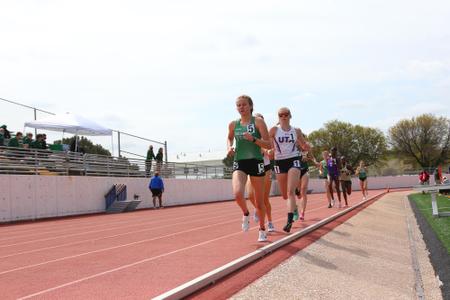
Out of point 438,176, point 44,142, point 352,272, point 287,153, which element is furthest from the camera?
point 438,176

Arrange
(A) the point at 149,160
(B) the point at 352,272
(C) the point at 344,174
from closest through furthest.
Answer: (B) the point at 352,272 < (C) the point at 344,174 < (A) the point at 149,160

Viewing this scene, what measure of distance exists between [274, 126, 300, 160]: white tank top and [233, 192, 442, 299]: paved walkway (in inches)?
60.4

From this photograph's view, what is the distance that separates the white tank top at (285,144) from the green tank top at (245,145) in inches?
68.8

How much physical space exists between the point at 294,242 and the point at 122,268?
291cm

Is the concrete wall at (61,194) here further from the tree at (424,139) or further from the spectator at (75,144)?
the tree at (424,139)

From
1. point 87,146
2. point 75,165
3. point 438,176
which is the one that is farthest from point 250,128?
point 438,176

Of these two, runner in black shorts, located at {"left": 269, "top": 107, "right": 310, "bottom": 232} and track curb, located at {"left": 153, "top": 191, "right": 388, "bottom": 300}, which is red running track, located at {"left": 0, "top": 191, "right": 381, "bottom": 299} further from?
runner in black shorts, located at {"left": 269, "top": 107, "right": 310, "bottom": 232}

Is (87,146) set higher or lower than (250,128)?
higher

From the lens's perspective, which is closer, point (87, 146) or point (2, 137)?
point (2, 137)

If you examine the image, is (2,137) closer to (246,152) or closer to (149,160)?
(149,160)

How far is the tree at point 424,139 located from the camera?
8238 centimetres

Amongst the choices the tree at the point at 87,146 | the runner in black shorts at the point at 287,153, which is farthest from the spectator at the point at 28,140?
the runner in black shorts at the point at 287,153

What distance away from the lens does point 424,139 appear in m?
83.7

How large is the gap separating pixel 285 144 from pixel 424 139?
80491 millimetres
